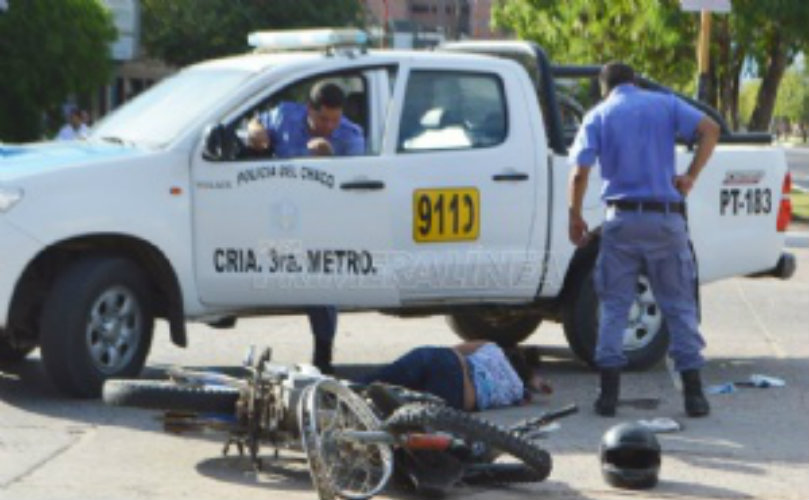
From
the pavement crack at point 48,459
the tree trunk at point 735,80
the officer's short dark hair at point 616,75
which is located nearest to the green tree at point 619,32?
the tree trunk at point 735,80

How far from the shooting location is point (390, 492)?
7.25 m

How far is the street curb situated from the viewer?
23719mm

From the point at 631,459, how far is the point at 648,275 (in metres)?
1.96

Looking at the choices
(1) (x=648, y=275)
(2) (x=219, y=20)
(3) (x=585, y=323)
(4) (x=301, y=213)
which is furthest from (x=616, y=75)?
(2) (x=219, y=20)

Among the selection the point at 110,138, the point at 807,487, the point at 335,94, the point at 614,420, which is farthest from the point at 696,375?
the point at 110,138

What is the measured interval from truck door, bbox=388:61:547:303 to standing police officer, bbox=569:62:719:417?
106 cm

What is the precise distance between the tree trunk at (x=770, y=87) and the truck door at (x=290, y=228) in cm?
2297

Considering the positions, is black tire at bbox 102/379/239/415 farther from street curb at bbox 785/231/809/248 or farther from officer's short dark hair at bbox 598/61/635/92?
street curb at bbox 785/231/809/248

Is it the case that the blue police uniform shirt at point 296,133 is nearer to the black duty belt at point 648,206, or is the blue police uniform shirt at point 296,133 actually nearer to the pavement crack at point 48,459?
Result: the black duty belt at point 648,206

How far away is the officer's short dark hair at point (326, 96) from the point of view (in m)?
9.95

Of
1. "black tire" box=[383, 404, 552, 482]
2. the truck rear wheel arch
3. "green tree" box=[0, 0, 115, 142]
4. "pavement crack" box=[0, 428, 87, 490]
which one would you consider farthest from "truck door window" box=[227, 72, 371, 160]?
"green tree" box=[0, 0, 115, 142]

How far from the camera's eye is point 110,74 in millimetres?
44531

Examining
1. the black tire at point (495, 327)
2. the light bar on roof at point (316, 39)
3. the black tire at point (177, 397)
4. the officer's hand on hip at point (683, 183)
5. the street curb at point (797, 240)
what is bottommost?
the street curb at point (797, 240)

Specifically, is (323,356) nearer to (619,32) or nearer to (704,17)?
(704,17)
